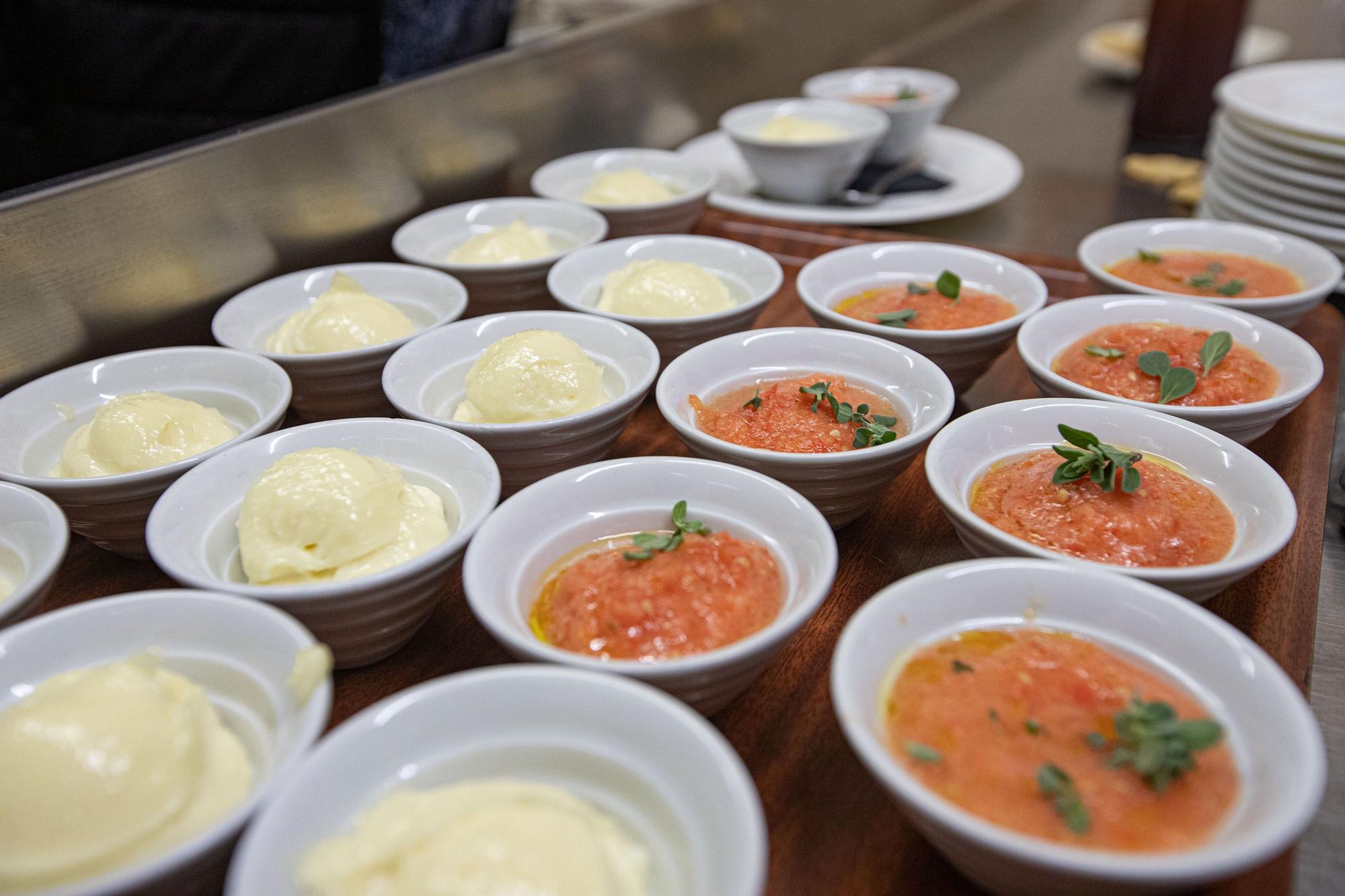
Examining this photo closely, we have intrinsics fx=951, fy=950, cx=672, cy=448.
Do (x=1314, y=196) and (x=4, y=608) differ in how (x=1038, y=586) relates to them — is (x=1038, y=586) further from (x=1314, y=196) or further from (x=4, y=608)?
(x=1314, y=196)

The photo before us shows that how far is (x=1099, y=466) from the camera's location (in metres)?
1.71

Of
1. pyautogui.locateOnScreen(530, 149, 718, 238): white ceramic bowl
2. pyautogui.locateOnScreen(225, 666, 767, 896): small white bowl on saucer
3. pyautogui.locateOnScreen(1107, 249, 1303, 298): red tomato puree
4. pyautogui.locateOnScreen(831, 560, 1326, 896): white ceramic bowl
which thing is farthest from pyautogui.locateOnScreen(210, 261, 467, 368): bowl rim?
pyautogui.locateOnScreen(1107, 249, 1303, 298): red tomato puree

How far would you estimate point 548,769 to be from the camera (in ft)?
4.10

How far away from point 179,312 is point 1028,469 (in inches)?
78.6

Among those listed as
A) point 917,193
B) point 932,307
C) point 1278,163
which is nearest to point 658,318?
point 932,307

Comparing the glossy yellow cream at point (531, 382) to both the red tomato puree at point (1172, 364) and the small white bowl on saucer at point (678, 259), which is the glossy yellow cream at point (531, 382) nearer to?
the small white bowl on saucer at point (678, 259)

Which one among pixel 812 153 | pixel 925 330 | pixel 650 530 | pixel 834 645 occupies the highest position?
pixel 812 153

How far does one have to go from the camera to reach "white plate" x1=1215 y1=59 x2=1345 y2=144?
3029 millimetres

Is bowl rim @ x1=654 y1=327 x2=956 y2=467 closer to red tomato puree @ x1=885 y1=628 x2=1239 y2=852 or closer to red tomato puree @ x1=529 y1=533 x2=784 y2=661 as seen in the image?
red tomato puree @ x1=529 y1=533 x2=784 y2=661

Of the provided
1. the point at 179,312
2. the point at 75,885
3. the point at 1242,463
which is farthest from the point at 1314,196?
the point at 75,885

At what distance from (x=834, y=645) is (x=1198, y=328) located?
1.32 meters

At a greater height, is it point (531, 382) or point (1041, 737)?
point (531, 382)

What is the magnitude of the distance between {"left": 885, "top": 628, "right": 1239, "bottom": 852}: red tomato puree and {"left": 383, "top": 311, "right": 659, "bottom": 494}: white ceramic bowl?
0.85 metres

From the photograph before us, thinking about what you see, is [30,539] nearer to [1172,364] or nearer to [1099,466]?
[1099,466]
